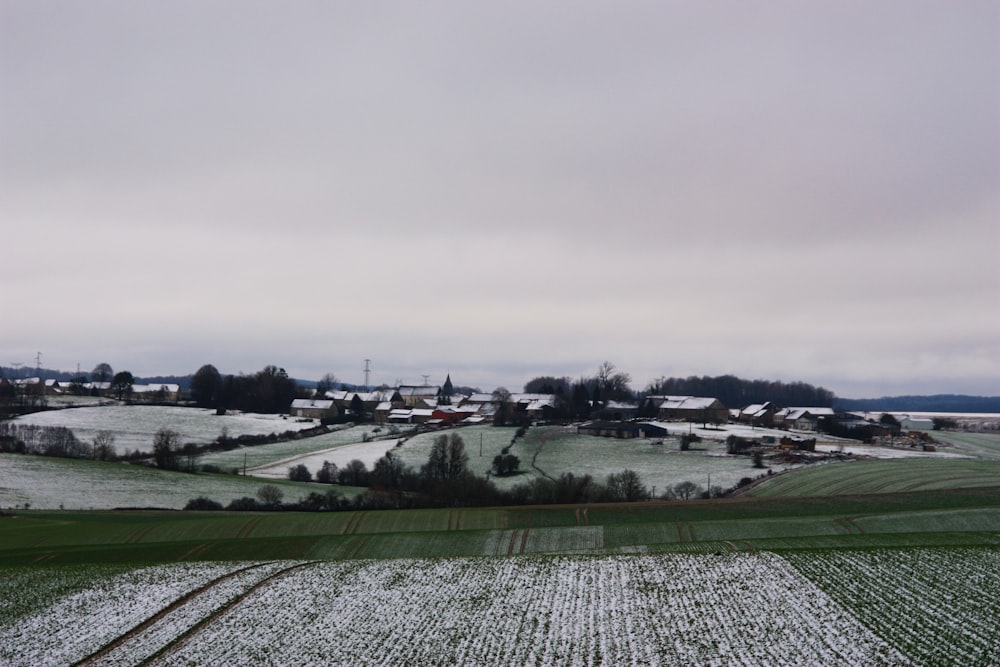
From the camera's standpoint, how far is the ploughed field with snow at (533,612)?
2458cm

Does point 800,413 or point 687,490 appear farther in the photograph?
point 800,413

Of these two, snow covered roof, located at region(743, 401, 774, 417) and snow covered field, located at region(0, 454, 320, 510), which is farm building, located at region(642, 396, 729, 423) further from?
snow covered field, located at region(0, 454, 320, 510)

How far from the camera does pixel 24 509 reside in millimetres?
62531

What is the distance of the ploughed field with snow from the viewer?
24.6 metres

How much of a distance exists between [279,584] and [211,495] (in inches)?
1543

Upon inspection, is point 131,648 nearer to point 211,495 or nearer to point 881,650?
point 881,650

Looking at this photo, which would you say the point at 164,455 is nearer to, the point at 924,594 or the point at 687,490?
the point at 687,490

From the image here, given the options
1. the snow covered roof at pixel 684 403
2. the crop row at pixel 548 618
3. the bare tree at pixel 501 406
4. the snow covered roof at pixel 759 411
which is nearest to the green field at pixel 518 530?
the crop row at pixel 548 618

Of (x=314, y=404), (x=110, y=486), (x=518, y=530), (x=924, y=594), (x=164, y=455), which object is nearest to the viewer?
(x=924, y=594)

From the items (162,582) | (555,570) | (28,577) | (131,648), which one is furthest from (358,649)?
(28,577)

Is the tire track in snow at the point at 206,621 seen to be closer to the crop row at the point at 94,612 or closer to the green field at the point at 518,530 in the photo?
the crop row at the point at 94,612

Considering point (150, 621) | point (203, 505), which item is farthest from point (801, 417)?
point (150, 621)

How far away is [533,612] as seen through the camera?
28.9 meters

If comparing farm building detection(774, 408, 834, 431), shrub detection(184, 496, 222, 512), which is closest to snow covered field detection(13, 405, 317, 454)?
shrub detection(184, 496, 222, 512)
